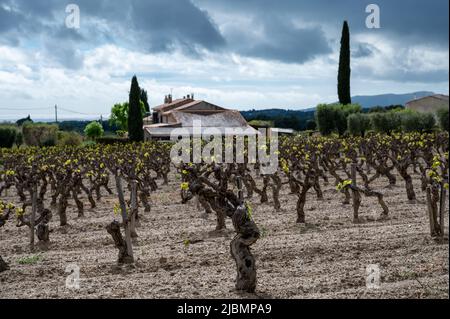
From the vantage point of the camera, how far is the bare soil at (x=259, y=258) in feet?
24.2

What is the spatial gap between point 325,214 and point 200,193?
6862 millimetres

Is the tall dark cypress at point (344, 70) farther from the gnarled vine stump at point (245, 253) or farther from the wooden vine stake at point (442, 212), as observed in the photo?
the gnarled vine stump at point (245, 253)

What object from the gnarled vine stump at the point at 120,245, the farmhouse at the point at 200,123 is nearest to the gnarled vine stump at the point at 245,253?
the gnarled vine stump at the point at 120,245

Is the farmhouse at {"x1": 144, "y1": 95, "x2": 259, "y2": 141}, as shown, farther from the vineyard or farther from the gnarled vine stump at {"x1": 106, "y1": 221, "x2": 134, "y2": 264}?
the gnarled vine stump at {"x1": 106, "y1": 221, "x2": 134, "y2": 264}

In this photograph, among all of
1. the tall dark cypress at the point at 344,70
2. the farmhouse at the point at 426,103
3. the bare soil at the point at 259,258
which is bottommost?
the bare soil at the point at 259,258

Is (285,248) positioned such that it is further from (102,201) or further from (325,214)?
(102,201)

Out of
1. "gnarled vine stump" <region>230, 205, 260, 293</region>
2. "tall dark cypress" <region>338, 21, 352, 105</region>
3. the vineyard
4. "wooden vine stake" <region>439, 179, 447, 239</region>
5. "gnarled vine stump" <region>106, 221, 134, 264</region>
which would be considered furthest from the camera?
"tall dark cypress" <region>338, 21, 352, 105</region>

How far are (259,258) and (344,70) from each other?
143 feet

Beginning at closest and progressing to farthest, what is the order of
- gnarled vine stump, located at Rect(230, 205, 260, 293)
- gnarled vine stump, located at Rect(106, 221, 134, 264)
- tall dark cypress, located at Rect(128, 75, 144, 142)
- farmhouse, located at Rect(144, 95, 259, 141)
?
gnarled vine stump, located at Rect(230, 205, 260, 293) → gnarled vine stump, located at Rect(106, 221, 134, 264) → tall dark cypress, located at Rect(128, 75, 144, 142) → farmhouse, located at Rect(144, 95, 259, 141)

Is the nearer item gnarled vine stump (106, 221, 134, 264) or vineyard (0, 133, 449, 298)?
vineyard (0, 133, 449, 298)

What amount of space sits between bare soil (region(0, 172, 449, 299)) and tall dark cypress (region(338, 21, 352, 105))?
37700mm

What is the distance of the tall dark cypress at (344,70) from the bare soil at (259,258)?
3770 centimetres

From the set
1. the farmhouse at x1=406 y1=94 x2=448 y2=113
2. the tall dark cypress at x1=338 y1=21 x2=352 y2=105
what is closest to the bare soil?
the tall dark cypress at x1=338 y1=21 x2=352 y2=105

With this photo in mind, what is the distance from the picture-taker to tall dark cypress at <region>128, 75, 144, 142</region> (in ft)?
156
